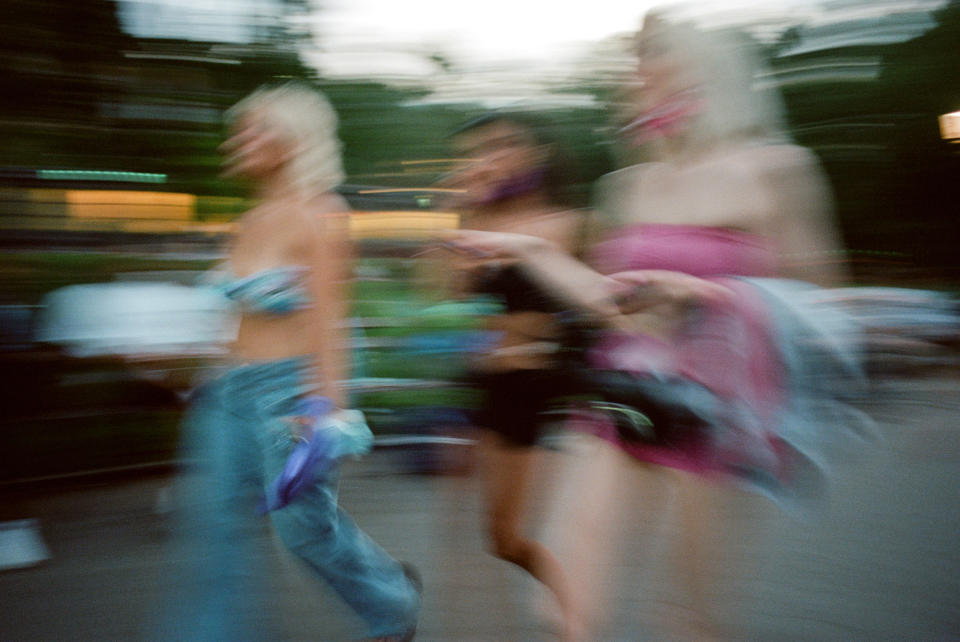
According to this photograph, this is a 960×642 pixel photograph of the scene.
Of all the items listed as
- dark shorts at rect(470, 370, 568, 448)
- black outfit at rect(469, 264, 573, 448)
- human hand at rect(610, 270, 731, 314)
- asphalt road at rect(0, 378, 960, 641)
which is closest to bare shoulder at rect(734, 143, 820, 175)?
human hand at rect(610, 270, 731, 314)

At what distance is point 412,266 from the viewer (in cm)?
722

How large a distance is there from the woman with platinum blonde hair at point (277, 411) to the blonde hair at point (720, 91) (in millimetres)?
1002

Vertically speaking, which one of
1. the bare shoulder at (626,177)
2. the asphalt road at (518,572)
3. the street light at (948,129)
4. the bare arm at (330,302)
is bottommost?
the asphalt road at (518,572)

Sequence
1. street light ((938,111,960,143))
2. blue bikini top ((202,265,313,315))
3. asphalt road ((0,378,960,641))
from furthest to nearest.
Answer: street light ((938,111,960,143)) < asphalt road ((0,378,960,641)) < blue bikini top ((202,265,313,315))

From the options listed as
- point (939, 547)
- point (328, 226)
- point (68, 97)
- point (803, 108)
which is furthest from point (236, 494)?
point (803, 108)

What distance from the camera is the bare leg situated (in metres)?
2.74

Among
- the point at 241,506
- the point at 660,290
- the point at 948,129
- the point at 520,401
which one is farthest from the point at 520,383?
the point at 948,129

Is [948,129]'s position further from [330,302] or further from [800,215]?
[330,302]

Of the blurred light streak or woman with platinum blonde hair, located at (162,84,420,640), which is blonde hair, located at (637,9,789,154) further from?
the blurred light streak

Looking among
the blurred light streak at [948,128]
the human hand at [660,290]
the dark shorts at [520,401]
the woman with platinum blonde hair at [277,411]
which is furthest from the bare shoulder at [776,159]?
the blurred light streak at [948,128]

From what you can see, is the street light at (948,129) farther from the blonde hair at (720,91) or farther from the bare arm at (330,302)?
the bare arm at (330,302)

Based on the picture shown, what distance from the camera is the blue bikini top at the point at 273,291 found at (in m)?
2.50

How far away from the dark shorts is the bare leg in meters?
0.04

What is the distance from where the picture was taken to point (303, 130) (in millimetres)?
2697
